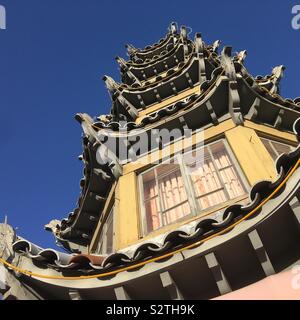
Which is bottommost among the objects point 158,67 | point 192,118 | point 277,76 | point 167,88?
point 192,118

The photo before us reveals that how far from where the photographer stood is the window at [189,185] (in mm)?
7828

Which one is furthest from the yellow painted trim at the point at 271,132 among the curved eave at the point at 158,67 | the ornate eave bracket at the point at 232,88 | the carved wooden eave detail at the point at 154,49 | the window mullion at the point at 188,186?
the carved wooden eave detail at the point at 154,49

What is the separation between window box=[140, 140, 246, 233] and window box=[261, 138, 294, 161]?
3.75 feet

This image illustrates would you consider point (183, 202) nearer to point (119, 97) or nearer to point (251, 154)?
point (251, 154)

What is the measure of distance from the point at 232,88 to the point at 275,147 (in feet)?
6.47

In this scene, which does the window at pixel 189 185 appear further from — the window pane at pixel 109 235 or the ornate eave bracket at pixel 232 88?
the window pane at pixel 109 235

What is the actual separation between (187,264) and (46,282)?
2315 mm

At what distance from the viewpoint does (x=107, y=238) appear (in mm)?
9492

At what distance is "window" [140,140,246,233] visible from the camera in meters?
7.83

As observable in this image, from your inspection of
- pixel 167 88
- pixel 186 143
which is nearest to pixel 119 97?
pixel 167 88

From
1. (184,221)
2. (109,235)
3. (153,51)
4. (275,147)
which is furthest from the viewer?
(153,51)

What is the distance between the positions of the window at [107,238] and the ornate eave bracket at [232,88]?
4340 millimetres

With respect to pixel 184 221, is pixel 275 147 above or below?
above

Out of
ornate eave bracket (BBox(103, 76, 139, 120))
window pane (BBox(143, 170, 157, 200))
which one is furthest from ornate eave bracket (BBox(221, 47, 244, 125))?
ornate eave bracket (BBox(103, 76, 139, 120))
